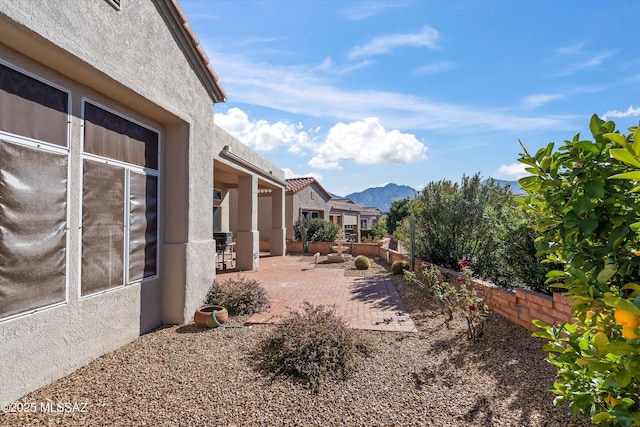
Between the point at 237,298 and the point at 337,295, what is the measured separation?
110 inches

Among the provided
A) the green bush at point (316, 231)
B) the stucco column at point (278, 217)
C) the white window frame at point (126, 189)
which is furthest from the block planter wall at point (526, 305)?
the green bush at point (316, 231)

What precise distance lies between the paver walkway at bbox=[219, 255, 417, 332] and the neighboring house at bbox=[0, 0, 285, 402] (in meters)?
2.04

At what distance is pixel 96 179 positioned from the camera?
14.7 feet

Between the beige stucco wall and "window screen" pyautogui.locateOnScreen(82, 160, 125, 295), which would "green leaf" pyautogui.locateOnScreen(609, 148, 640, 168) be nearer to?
the beige stucco wall

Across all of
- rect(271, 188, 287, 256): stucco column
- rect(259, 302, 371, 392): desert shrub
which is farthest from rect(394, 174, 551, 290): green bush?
rect(271, 188, 287, 256): stucco column

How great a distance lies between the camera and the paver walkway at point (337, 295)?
603 centimetres

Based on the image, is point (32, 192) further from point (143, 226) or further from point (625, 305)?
point (625, 305)

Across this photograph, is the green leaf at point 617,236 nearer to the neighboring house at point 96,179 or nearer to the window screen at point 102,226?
the neighboring house at point 96,179

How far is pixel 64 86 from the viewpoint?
3.98m

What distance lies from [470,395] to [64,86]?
6.20 metres

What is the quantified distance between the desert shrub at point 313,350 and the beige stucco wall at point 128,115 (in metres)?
2.30

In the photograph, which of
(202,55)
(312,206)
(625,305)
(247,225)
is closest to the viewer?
(625,305)

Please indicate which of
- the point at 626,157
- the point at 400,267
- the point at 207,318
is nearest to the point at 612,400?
the point at 626,157

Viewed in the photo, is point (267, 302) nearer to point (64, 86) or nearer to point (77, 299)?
point (77, 299)
